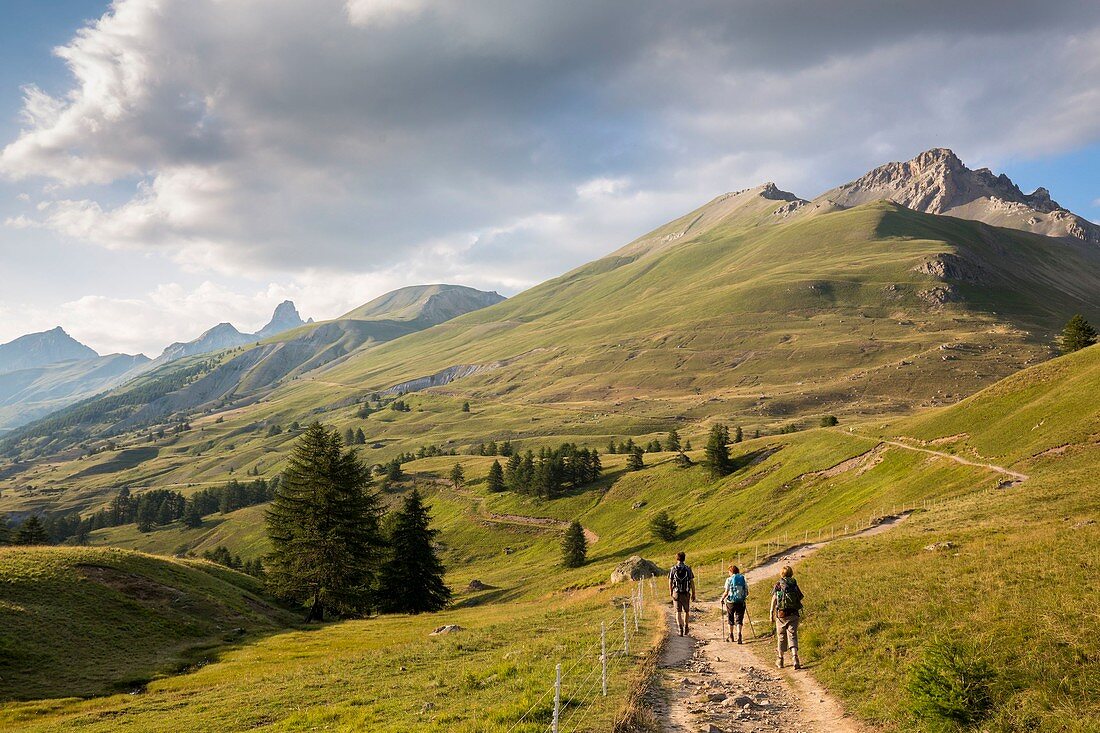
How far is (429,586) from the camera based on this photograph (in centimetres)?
6794

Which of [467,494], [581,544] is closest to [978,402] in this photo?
[581,544]

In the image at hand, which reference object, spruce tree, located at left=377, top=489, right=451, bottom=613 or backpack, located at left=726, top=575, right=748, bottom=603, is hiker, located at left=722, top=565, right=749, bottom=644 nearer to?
backpack, located at left=726, top=575, right=748, bottom=603

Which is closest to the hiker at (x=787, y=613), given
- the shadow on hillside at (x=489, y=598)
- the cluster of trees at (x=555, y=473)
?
the shadow on hillside at (x=489, y=598)

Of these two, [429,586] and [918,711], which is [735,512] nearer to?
[429,586]

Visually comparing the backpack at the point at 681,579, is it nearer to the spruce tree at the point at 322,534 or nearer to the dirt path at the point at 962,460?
the spruce tree at the point at 322,534

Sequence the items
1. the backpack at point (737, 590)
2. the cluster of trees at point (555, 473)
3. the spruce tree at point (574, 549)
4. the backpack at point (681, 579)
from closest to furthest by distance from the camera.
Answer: the backpack at point (737, 590) → the backpack at point (681, 579) → the spruce tree at point (574, 549) → the cluster of trees at point (555, 473)

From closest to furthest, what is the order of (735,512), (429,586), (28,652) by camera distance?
(28,652) → (429,586) → (735,512)

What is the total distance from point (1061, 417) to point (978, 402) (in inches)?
710

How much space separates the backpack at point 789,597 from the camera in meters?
19.5

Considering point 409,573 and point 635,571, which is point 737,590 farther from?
point 409,573

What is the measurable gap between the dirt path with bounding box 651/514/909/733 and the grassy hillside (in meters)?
30.2

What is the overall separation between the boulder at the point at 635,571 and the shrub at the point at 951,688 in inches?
1614

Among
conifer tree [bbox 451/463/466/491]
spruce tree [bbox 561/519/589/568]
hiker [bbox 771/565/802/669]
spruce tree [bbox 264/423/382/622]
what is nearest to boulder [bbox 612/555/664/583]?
spruce tree [bbox 264/423/382/622]

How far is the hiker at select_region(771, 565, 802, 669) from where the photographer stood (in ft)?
63.9
